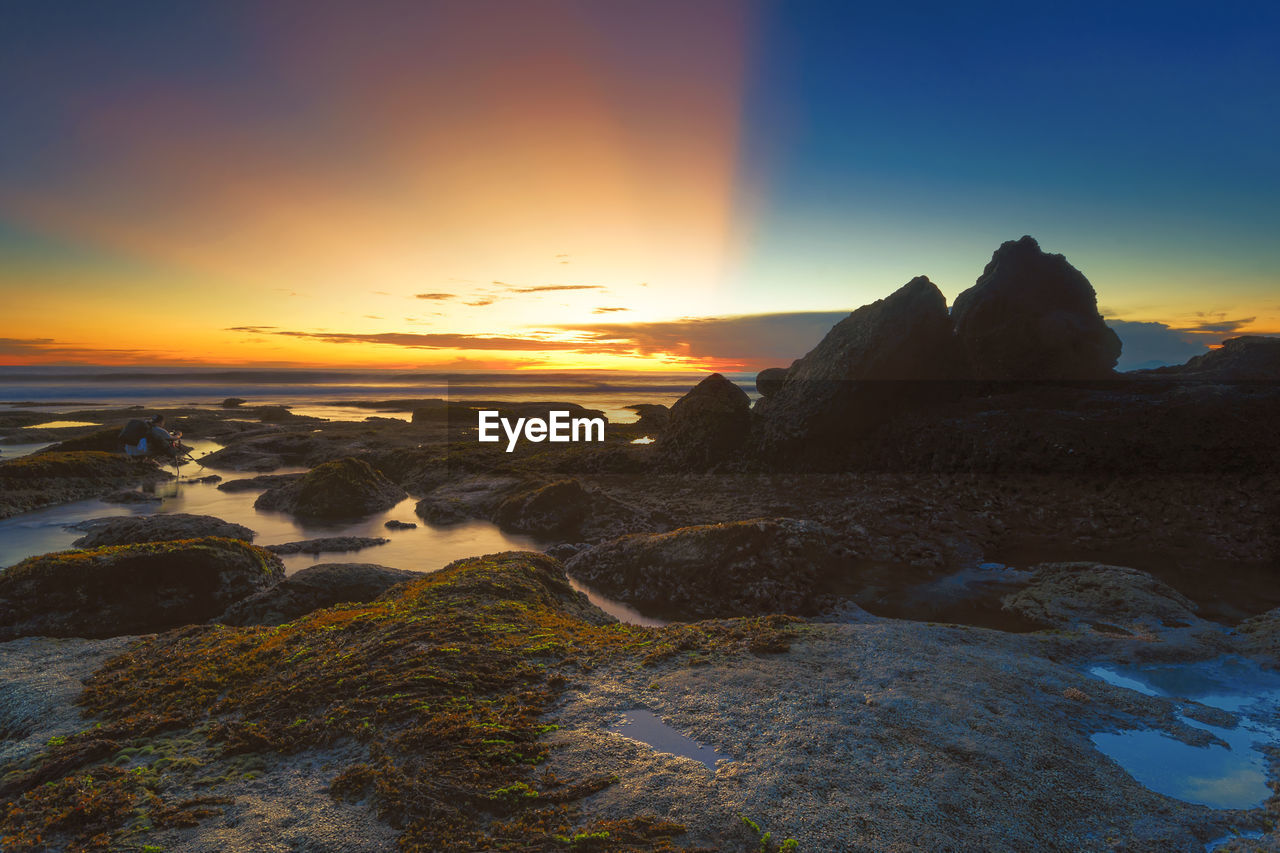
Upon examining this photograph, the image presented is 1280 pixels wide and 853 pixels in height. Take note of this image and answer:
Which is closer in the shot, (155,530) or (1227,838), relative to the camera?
(1227,838)

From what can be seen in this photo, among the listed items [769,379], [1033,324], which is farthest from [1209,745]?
[769,379]

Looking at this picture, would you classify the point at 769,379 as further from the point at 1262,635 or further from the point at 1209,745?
the point at 1209,745

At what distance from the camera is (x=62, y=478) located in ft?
80.4

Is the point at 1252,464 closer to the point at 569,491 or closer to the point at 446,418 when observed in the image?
the point at 569,491

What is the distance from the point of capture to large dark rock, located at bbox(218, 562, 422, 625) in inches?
508

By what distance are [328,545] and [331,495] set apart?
492 centimetres

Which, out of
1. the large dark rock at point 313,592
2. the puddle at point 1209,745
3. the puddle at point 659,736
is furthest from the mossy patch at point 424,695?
the puddle at point 1209,745

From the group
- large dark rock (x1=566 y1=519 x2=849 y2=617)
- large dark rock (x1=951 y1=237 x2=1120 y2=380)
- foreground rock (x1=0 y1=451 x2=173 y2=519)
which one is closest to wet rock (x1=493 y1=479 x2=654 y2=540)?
large dark rock (x1=566 y1=519 x2=849 y2=617)

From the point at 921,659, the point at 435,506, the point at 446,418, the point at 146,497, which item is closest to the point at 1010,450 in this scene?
the point at 921,659

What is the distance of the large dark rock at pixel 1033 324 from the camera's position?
32.2 metres

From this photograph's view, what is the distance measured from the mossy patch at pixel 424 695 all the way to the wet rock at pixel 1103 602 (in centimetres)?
668

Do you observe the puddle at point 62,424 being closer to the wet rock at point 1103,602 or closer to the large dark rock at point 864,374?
the large dark rock at point 864,374

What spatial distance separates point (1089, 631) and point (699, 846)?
11.1m

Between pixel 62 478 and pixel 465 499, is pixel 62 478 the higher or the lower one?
the higher one
